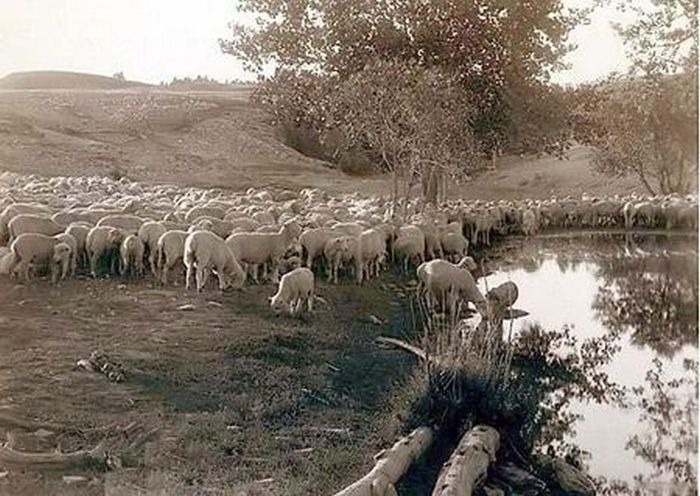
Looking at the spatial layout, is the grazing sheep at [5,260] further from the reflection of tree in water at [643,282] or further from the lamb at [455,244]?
the reflection of tree in water at [643,282]

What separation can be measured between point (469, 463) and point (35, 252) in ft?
4.02

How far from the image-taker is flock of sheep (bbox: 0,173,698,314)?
8.50 feet

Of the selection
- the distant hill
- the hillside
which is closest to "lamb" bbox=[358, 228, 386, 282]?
the hillside

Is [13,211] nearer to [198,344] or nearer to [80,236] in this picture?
[80,236]

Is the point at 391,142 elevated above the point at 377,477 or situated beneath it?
elevated above

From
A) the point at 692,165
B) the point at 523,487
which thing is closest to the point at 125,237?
Result: the point at 523,487

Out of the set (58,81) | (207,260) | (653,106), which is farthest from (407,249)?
(58,81)

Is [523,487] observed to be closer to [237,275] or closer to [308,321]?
[308,321]

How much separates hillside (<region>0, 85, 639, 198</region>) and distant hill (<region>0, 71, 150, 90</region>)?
2 cm

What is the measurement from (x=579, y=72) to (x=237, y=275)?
3.66 feet

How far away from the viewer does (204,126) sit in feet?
8.31

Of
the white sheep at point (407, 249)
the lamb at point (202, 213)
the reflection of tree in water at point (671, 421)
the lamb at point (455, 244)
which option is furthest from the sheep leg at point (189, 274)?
the reflection of tree in water at point (671, 421)

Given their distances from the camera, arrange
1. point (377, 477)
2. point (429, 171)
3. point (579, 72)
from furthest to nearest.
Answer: point (429, 171) → point (579, 72) → point (377, 477)

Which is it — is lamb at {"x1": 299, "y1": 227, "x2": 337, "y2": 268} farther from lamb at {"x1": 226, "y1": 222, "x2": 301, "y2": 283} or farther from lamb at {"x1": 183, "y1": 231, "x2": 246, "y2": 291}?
lamb at {"x1": 183, "y1": 231, "x2": 246, "y2": 291}
